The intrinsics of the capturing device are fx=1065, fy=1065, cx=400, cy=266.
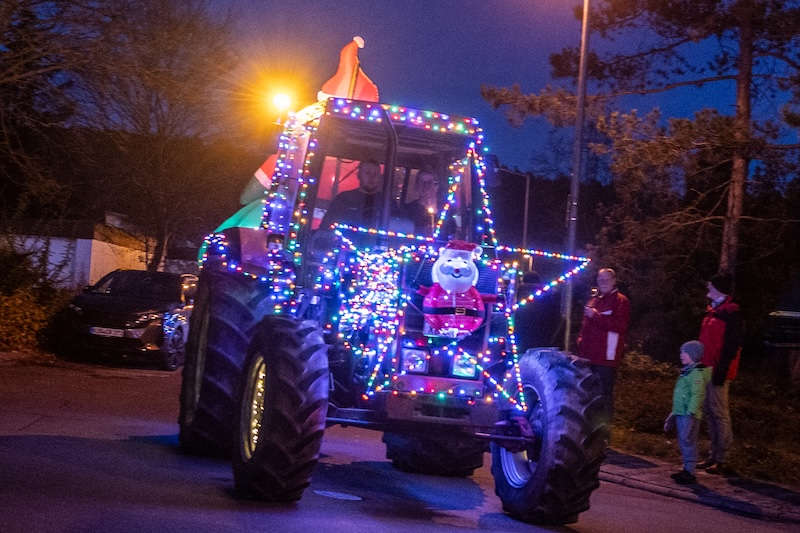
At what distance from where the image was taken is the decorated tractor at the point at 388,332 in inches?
304

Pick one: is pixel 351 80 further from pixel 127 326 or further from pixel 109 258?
pixel 109 258

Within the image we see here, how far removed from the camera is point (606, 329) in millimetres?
11945

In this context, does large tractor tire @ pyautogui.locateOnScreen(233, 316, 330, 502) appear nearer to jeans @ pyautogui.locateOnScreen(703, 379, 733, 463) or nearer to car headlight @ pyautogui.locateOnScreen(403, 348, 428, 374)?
car headlight @ pyautogui.locateOnScreen(403, 348, 428, 374)

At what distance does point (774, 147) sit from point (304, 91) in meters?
14.9

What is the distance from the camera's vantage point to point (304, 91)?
29.8 metres

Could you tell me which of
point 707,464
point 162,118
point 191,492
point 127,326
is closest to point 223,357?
point 191,492

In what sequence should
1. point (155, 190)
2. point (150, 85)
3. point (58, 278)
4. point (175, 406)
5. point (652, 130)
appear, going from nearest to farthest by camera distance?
point (175, 406) < point (150, 85) < point (652, 130) < point (58, 278) < point (155, 190)

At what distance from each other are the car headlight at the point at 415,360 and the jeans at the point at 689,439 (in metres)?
4.46

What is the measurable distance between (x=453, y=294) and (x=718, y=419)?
16.9ft

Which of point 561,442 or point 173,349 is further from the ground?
point 561,442

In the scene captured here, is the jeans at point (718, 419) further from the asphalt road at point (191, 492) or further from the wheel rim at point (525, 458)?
the wheel rim at point (525, 458)

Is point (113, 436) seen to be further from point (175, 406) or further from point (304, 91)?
point (304, 91)

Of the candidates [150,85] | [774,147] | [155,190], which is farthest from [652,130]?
[155,190]

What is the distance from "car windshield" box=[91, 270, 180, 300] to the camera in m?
20.0
